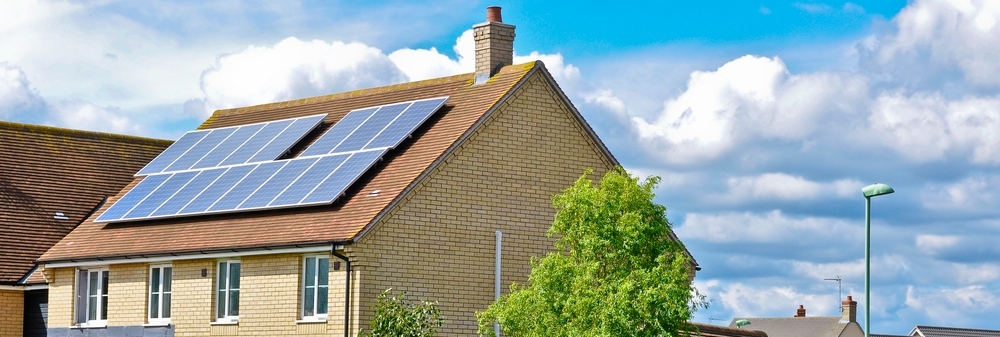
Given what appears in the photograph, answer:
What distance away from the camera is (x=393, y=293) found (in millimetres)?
31766

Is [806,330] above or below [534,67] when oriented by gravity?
below

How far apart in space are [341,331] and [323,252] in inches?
68.2

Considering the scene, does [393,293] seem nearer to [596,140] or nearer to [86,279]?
[596,140]

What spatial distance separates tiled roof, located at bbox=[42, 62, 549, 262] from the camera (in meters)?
32.0

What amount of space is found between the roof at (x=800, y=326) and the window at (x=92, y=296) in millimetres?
45976

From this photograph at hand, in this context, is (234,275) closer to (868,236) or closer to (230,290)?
(230,290)

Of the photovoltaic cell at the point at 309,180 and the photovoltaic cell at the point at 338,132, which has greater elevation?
the photovoltaic cell at the point at 338,132

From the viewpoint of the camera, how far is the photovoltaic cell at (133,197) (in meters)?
37.2

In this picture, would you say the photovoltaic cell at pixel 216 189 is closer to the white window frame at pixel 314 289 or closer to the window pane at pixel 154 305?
the window pane at pixel 154 305

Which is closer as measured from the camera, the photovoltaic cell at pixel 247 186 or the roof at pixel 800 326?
the photovoltaic cell at pixel 247 186

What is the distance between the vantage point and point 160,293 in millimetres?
35375

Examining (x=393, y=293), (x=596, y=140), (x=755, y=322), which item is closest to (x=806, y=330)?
(x=755, y=322)

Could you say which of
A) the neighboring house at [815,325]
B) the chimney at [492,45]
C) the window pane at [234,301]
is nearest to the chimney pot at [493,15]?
the chimney at [492,45]

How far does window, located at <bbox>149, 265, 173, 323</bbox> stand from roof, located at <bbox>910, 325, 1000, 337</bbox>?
173ft
